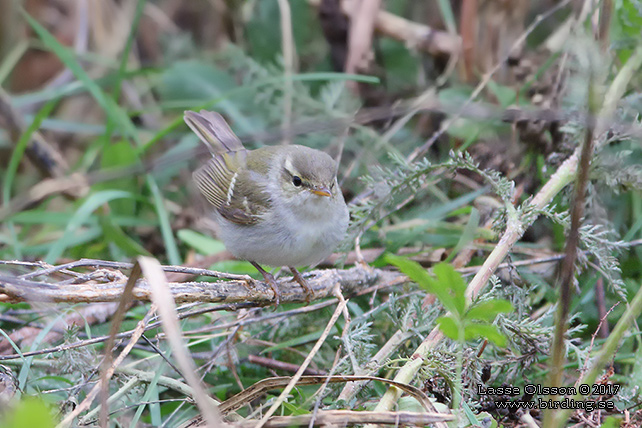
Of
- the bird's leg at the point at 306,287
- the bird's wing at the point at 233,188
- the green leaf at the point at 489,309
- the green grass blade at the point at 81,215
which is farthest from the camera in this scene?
the green grass blade at the point at 81,215

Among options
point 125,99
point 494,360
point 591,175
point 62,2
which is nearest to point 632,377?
point 494,360

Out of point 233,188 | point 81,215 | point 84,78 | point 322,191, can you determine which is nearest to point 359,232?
Answer: point 322,191

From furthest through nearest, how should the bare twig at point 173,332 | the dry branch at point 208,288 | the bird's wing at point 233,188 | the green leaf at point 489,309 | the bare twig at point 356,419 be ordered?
the bird's wing at point 233,188
the dry branch at point 208,288
the bare twig at point 356,419
the green leaf at point 489,309
the bare twig at point 173,332

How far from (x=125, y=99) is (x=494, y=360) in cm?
472

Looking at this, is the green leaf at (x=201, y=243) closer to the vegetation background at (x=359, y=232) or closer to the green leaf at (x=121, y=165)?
the vegetation background at (x=359, y=232)

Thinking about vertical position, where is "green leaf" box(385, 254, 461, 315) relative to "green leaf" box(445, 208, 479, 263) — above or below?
above

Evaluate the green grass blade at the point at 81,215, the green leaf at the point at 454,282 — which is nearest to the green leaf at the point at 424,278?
the green leaf at the point at 454,282

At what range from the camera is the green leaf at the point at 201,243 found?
13.6 feet

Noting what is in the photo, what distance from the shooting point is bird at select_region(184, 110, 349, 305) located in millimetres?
3158

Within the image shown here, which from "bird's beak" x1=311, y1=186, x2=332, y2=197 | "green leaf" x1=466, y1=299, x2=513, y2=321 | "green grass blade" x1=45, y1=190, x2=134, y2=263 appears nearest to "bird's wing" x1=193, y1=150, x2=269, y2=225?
"bird's beak" x1=311, y1=186, x2=332, y2=197

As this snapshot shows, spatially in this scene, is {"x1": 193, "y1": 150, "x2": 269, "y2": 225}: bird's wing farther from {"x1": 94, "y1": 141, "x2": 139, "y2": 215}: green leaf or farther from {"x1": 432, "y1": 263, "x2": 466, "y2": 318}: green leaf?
{"x1": 432, "y1": 263, "x2": 466, "y2": 318}: green leaf

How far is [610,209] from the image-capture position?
12.4 feet

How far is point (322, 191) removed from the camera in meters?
3.25

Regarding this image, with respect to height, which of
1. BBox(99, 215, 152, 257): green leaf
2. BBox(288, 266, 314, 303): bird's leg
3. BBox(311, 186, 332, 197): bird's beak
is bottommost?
BBox(99, 215, 152, 257): green leaf
